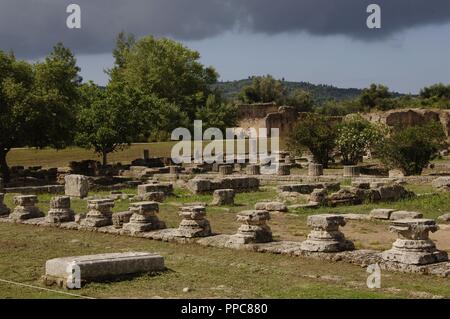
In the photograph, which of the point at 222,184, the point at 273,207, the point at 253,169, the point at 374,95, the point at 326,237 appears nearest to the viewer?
the point at 326,237

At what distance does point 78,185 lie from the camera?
27.4m

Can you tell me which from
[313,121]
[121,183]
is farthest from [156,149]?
[121,183]

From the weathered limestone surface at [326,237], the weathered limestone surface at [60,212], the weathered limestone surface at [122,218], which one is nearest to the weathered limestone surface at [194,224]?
the weathered limestone surface at [122,218]

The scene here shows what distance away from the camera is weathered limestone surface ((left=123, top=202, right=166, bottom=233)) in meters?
16.9

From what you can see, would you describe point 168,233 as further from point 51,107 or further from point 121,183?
point 51,107

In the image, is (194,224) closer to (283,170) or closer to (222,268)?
(222,268)

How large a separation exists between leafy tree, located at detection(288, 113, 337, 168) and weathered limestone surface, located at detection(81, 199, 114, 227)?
22371 mm

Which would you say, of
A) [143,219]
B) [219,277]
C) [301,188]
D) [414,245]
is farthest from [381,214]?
[219,277]

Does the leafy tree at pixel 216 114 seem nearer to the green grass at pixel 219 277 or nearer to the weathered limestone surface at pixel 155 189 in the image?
the weathered limestone surface at pixel 155 189

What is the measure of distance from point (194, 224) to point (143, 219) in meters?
1.68

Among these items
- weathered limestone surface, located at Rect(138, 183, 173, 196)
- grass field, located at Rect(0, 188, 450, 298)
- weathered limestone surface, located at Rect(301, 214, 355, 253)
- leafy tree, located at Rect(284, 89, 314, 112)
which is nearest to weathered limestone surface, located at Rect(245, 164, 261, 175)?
weathered limestone surface, located at Rect(138, 183, 173, 196)

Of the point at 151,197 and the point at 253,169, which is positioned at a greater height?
the point at 253,169
